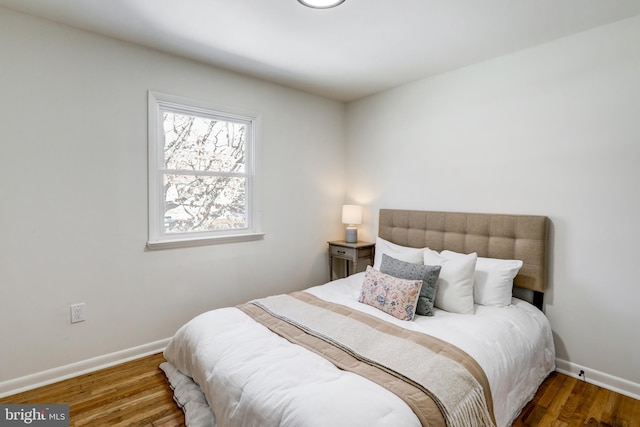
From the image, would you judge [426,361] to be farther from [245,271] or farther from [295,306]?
[245,271]

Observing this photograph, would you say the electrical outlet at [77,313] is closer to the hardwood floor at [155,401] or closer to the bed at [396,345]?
the hardwood floor at [155,401]

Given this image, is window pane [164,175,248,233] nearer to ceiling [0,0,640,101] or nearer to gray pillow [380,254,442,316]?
ceiling [0,0,640,101]

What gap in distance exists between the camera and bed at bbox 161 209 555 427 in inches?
53.7

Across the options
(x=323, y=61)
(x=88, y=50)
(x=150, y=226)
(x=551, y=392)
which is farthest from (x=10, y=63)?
(x=551, y=392)

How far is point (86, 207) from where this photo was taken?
7.73 ft

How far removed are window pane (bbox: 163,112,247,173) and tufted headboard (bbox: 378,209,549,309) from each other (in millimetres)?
1687

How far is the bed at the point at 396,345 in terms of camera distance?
1.36m

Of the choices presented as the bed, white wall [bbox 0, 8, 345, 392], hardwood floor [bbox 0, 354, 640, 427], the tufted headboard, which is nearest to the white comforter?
the bed

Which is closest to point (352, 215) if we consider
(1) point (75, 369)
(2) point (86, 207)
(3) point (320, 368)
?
(3) point (320, 368)

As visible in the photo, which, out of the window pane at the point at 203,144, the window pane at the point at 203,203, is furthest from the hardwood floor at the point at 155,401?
the window pane at the point at 203,144

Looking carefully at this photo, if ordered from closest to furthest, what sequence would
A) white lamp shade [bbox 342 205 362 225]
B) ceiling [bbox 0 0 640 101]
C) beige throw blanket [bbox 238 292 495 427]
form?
beige throw blanket [bbox 238 292 495 427] < ceiling [bbox 0 0 640 101] < white lamp shade [bbox 342 205 362 225]

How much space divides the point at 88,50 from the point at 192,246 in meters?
1.62

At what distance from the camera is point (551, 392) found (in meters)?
2.20

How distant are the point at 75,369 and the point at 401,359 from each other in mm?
2284
